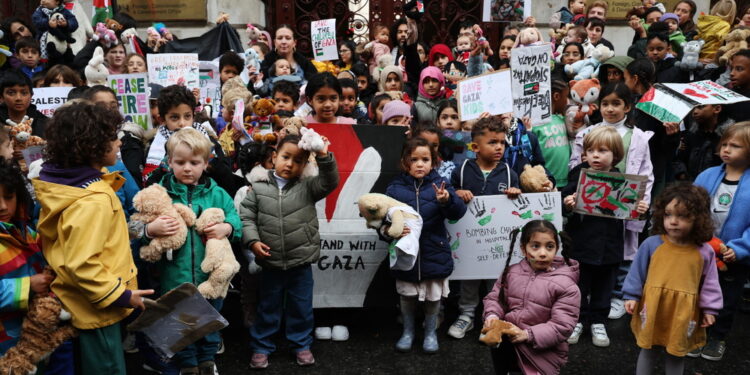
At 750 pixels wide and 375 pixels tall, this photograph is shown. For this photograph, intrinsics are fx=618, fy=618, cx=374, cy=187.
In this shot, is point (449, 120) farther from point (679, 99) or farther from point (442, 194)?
point (679, 99)

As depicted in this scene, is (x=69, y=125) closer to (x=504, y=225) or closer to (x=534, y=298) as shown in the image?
(x=534, y=298)

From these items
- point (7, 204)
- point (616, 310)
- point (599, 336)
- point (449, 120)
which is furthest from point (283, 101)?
point (616, 310)

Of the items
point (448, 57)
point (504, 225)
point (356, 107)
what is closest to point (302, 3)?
point (448, 57)

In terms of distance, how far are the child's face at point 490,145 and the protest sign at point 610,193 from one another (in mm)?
655

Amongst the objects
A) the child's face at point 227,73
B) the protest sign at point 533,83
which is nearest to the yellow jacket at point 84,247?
the protest sign at point 533,83

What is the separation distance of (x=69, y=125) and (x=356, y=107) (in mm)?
3878

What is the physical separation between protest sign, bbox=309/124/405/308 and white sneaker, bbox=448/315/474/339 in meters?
0.77

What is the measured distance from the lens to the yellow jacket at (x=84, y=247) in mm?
2865

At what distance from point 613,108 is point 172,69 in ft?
13.6

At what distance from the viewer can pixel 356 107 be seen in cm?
664

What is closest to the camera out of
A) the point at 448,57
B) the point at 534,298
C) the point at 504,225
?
the point at 534,298

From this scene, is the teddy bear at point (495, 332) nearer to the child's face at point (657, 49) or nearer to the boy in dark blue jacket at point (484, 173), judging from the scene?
the boy in dark blue jacket at point (484, 173)

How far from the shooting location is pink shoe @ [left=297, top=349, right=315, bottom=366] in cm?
452

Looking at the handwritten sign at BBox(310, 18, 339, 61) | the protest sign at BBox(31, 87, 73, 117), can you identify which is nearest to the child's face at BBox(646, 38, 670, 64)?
the handwritten sign at BBox(310, 18, 339, 61)
